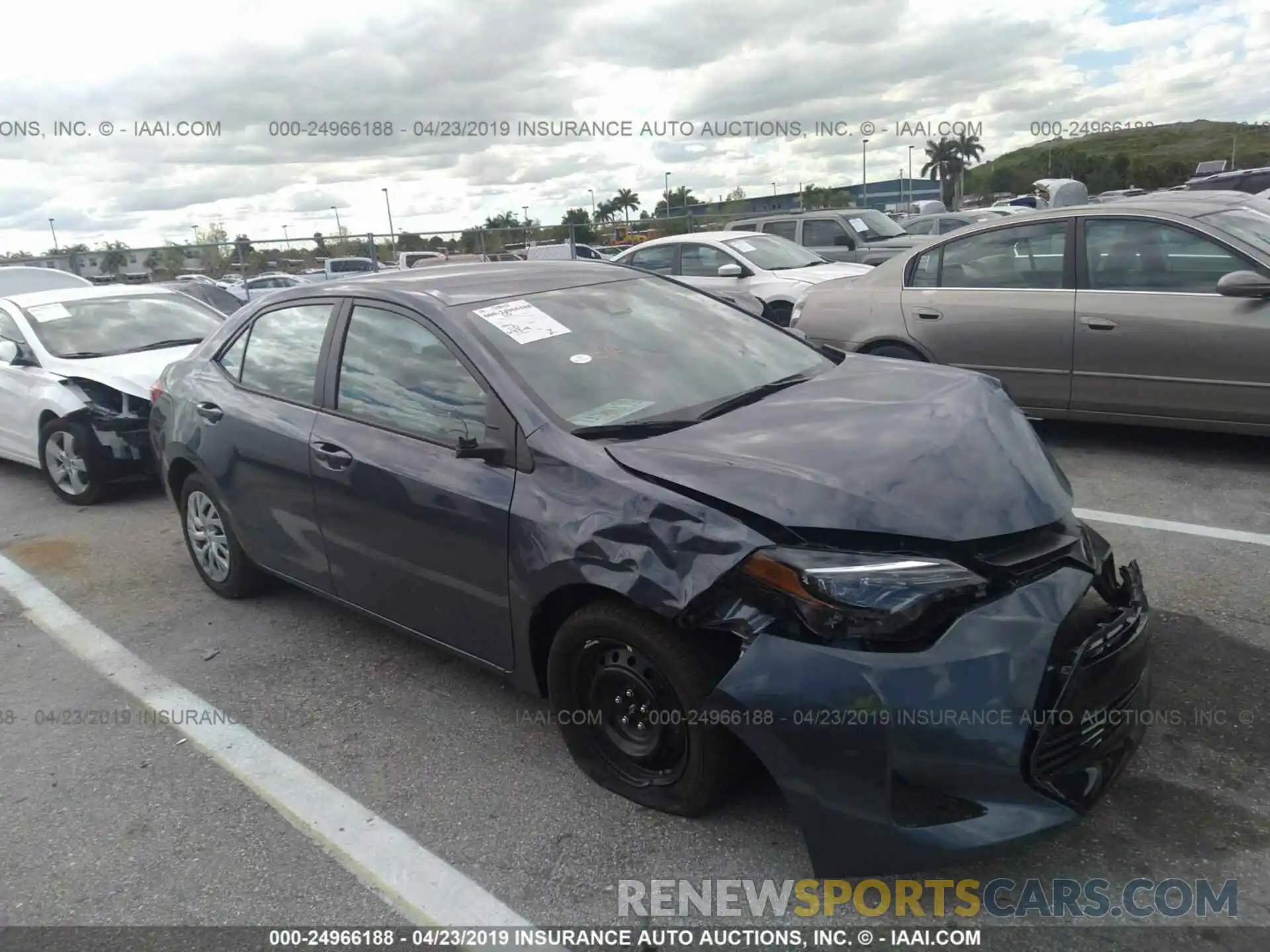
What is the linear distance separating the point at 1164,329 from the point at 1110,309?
34cm

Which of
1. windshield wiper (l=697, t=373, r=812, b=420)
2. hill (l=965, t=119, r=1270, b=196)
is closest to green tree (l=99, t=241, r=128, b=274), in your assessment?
windshield wiper (l=697, t=373, r=812, b=420)

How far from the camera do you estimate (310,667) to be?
4.08m

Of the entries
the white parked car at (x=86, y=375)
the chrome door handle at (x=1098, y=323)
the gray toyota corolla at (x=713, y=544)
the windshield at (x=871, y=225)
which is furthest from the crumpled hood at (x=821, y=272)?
the gray toyota corolla at (x=713, y=544)

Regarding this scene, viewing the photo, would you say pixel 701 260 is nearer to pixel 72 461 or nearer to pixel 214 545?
pixel 72 461

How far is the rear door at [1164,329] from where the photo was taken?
208 inches

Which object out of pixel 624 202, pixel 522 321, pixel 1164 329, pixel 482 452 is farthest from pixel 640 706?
pixel 624 202

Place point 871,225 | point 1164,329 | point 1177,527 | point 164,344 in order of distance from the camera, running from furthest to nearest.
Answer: point 871,225, point 164,344, point 1164,329, point 1177,527

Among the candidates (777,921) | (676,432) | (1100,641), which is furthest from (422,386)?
(1100,641)

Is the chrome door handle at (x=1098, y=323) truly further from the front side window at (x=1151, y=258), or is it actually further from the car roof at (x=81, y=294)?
the car roof at (x=81, y=294)

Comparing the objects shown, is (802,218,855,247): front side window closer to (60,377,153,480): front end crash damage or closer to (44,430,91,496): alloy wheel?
(60,377,153,480): front end crash damage

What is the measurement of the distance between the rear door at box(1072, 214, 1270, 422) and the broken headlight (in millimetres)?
3882

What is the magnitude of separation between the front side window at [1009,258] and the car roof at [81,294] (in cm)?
648

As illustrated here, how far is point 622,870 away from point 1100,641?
144cm

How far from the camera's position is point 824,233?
1450 cm
